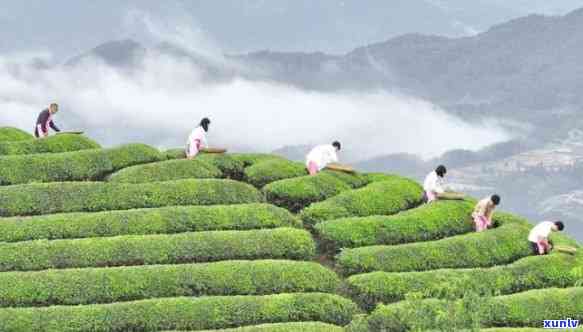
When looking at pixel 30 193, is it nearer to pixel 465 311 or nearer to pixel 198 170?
pixel 198 170

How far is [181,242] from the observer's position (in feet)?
111

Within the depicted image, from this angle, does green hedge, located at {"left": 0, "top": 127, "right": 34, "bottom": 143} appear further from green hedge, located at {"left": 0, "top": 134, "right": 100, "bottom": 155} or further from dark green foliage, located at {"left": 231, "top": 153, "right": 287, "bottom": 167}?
dark green foliage, located at {"left": 231, "top": 153, "right": 287, "bottom": 167}

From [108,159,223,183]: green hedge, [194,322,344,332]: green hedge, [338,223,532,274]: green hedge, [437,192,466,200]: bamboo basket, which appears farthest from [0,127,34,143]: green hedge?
[194,322,344,332]: green hedge

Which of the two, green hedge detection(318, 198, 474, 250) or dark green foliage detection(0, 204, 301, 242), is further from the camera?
green hedge detection(318, 198, 474, 250)

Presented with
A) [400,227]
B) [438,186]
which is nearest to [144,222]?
[400,227]

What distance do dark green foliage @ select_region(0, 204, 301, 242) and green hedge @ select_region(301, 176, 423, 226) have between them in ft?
3.99

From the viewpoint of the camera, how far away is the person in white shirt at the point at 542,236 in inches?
1455

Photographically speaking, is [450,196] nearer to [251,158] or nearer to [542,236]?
[542,236]

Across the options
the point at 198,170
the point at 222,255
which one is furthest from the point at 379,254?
the point at 198,170

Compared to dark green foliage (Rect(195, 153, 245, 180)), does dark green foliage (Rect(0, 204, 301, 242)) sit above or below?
below

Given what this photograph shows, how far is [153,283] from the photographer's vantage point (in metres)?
31.2

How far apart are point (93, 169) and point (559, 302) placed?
68.9 feet

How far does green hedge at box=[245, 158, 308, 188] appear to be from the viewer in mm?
42719

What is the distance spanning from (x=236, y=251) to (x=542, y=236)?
1215cm
